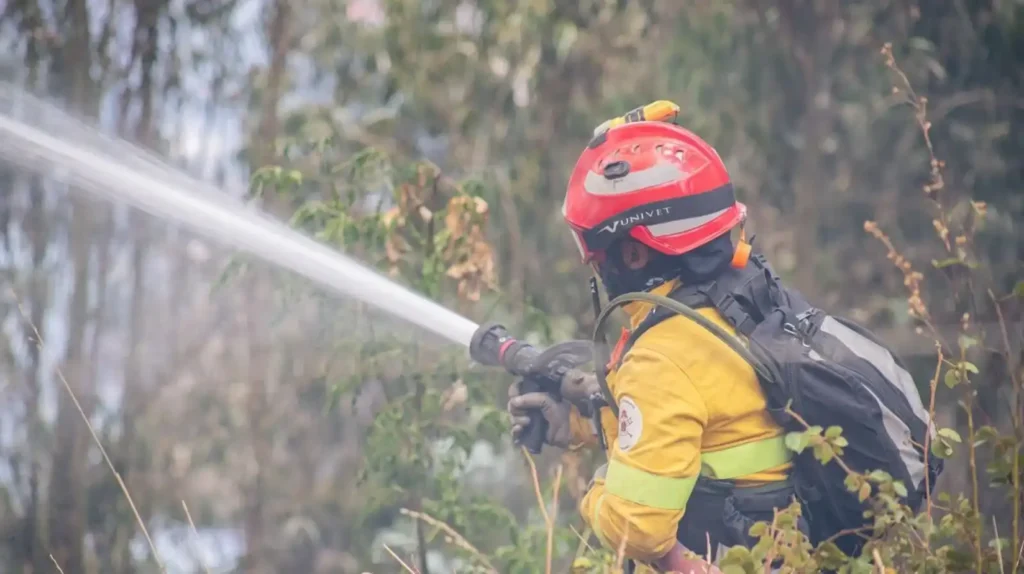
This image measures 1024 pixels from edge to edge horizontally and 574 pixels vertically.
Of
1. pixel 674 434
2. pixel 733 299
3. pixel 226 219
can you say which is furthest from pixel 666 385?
pixel 226 219

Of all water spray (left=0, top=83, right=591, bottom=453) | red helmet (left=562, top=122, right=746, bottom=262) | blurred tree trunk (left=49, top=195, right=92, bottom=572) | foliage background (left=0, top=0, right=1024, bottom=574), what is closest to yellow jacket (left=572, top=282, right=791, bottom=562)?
red helmet (left=562, top=122, right=746, bottom=262)

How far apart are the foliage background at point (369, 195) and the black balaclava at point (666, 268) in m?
1.31

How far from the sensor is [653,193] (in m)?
2.03

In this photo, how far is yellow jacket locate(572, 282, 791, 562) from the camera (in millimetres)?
1905

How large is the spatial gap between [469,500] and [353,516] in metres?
1.74

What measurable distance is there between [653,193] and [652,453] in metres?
0.45

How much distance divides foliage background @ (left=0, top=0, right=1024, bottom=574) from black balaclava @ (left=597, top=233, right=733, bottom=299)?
1.31m

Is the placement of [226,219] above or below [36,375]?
above

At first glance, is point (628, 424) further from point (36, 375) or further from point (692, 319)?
point (36, 375)

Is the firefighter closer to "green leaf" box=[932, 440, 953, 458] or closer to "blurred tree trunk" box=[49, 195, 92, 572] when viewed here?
"green leaf" box=[932, 440, 953, 458]

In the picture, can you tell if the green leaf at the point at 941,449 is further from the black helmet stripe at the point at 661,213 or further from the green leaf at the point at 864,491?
the black helmet stripe at the point at 661,213

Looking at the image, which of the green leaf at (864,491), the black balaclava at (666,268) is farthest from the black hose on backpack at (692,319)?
the green leaf at (864,491)

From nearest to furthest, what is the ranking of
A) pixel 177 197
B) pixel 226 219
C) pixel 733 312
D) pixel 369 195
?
1. pixel 733 312
2. pixel 226 219
3. pixel 177 197
4. pixel 369 195

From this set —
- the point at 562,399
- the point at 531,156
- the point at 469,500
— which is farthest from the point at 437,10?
the point at 562,399
